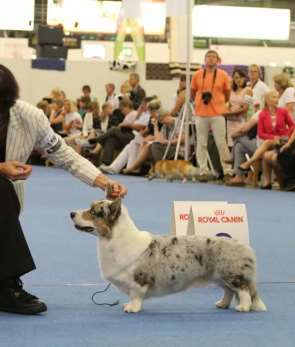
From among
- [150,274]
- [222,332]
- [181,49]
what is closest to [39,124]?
[150,274]

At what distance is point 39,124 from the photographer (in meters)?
3.37

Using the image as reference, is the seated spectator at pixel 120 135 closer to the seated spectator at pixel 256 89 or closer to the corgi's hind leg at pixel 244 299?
the seated spectator at pixel 256 89

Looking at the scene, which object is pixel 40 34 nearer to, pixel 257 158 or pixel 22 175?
pixel 257 158

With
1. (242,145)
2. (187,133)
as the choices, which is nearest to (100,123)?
(187,133)

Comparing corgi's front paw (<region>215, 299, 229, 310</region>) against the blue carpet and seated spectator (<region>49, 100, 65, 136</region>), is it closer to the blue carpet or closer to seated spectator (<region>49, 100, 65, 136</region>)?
the blue carpet

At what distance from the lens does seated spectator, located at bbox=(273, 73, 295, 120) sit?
9711 millimetres

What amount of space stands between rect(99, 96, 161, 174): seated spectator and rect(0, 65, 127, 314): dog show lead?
833 centimetres

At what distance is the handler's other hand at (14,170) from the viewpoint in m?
3.16

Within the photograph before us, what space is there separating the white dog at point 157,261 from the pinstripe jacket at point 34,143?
0.82ft

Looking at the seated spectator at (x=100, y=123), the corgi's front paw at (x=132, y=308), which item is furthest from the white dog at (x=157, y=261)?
the seated spectator at (x=100, y=123)

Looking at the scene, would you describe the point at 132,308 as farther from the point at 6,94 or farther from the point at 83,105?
the point at 83,105

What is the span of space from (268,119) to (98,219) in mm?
6514

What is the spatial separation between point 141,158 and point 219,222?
26.4 feet

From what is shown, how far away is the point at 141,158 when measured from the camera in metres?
11.9
